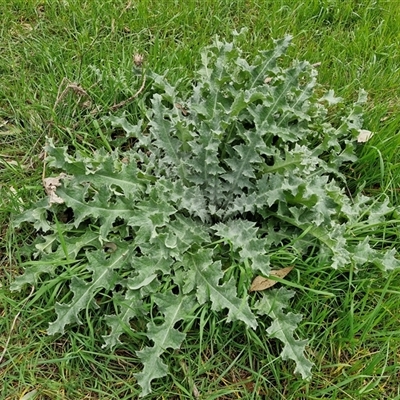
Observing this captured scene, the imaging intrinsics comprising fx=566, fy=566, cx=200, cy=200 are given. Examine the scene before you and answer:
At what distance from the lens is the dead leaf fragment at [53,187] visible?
8.39 ft

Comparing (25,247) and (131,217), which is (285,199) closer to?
(131,217)

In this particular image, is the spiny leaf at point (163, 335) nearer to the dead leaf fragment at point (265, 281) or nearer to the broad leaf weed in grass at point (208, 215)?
the broad leaf weed in grass at point (208, 215)

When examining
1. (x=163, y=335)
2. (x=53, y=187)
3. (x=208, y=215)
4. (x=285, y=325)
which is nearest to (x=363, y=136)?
(x=208, y=215)

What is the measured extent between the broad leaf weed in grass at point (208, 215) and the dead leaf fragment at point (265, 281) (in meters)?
0.03

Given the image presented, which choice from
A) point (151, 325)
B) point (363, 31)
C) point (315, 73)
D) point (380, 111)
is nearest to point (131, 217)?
point (151, 325)

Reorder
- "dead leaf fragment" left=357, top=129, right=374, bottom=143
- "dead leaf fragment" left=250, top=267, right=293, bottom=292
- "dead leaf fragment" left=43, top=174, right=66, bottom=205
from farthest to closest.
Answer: "dead leaf fragment" left=357, top=129, right=374, bottom=143, "dead leaf fragment" left=43, top=174, right=66, bottom=205, "dead leaf fragment" left=250, top=267, right=293, bottom=292

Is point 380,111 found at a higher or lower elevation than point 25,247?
higher

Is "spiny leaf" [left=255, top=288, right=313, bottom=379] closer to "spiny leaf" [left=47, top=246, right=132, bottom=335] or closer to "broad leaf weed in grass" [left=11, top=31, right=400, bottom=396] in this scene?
"broad leaf weed in grass" [left=11, top=31, right=400, bottom=396]

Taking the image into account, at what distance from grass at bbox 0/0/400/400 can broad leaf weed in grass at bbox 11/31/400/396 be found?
0.08 m

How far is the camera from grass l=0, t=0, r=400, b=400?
225cm

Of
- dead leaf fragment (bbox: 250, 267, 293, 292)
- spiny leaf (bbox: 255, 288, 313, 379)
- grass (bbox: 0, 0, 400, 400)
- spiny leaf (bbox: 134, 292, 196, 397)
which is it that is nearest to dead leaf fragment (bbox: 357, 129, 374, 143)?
grass (bbox: 0, 0, 400, 400)

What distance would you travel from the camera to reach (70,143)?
2.93m

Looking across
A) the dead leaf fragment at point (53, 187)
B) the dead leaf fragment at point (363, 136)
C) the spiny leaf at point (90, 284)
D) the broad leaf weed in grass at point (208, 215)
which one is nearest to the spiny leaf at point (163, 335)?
the broad leaf weed in grass at point (208, 215)

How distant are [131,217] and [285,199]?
0.67 m
